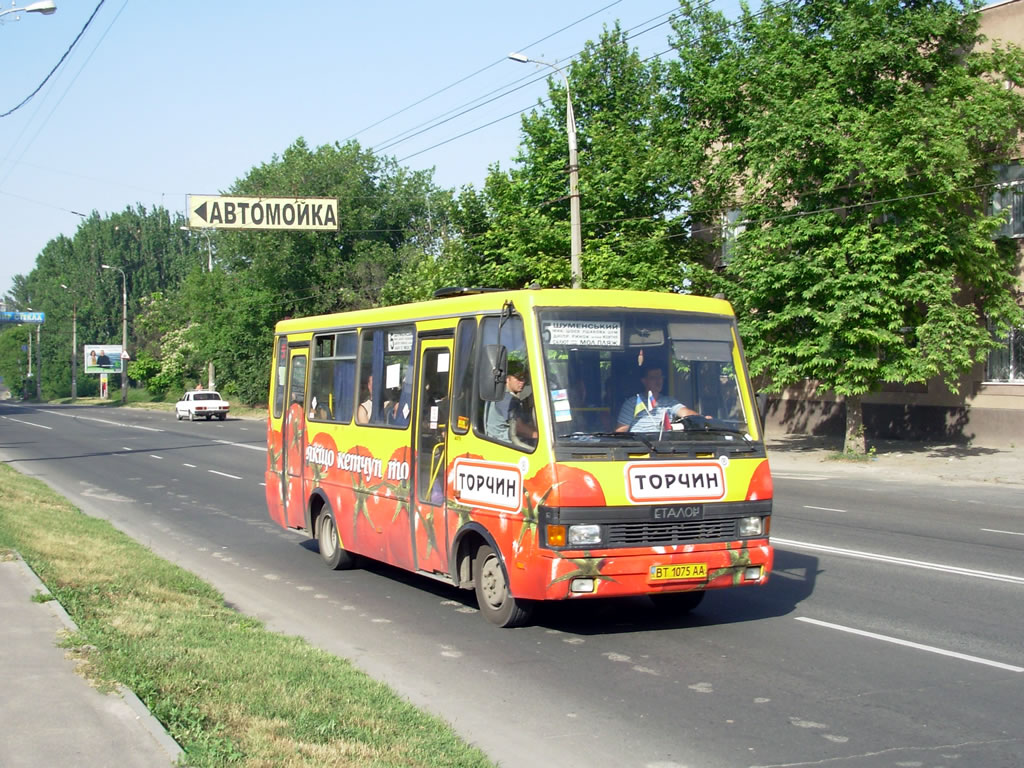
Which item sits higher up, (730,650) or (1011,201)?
(1011,201)

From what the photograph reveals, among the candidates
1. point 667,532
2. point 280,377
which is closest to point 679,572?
point 667,532

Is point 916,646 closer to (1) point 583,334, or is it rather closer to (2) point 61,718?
(1) point 583,334

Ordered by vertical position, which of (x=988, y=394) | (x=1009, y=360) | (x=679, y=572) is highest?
(x=1009, y=360)

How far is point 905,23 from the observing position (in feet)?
79.6

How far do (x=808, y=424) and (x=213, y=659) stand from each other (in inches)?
1098

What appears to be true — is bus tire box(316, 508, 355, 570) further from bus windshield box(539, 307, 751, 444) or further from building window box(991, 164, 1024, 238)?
building window box(991, 164, 1024, 238)

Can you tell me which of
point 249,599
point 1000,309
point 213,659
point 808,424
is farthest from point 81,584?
point 808,424

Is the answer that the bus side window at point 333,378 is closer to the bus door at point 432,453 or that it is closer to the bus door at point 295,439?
the bus door at point 295,439

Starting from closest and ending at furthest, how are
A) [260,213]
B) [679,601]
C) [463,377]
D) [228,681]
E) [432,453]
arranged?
[228,681], [463,377], [679,601], [432,453], [260,213]

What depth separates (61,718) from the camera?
5418 mm

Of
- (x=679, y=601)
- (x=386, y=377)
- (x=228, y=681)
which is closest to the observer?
(x=228, y=681)

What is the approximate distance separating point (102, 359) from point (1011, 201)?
9404 centimetres

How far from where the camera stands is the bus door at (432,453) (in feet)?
29.0

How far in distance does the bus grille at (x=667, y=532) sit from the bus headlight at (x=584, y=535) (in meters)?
0.09
